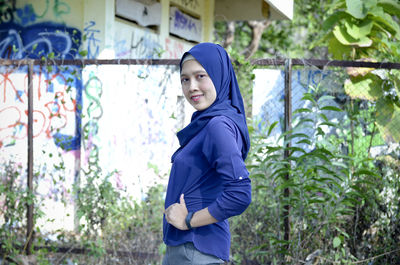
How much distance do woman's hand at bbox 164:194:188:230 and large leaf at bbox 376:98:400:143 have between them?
318 cm

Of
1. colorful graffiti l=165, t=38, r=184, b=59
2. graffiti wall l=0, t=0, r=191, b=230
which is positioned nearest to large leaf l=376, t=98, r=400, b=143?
graffiti wall l=0, t=0, r=191, b=230

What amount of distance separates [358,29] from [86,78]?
315 cm

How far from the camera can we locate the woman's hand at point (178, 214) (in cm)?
216

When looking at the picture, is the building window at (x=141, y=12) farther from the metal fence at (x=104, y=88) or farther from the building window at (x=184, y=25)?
the metal fence at (x=104, y=88)

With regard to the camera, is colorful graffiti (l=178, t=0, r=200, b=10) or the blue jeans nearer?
the blue jeans

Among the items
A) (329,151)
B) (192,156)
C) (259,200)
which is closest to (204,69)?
(192,156)

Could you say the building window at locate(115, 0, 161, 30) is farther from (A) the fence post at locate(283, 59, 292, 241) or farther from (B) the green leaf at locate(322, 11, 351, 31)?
(A) the fence post at locate(283, 59, 292, 241)

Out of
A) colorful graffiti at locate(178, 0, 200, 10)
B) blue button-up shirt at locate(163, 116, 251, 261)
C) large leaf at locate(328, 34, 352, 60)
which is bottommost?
blue button-up shirt at locate(163, 116, 251, 261)

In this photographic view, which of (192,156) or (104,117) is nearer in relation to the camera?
(192,156)

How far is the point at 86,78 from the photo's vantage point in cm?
634

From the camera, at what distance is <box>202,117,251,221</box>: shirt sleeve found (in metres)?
2.03

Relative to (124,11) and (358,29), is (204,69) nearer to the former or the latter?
(358,29)

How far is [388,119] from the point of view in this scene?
15.9 feet

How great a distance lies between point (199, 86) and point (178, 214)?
1.77 ft
